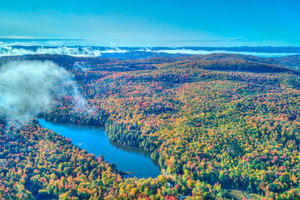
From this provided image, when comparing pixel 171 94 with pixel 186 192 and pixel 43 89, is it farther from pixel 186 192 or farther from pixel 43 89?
pixel 43 89

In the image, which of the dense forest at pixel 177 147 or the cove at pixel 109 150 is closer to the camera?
the dense forest at pixel 177 147

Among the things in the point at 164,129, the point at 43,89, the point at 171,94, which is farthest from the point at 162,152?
the point at 43,89

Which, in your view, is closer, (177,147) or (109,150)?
(177,147)

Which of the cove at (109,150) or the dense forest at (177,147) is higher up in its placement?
the dense forest at (177,147)

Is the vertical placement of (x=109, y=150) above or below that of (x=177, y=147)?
below
